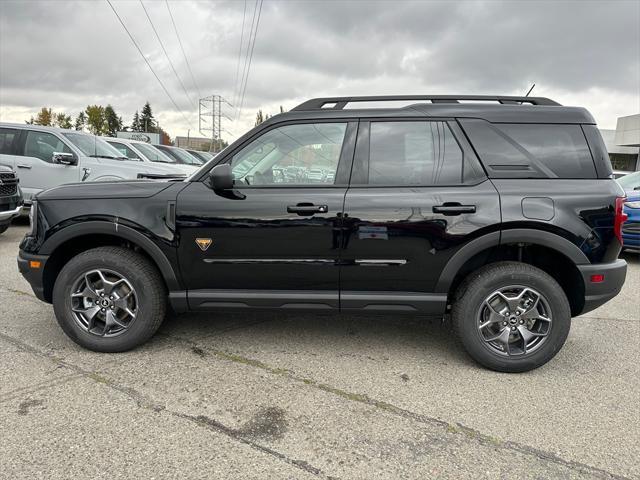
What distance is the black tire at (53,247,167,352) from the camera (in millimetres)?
3340

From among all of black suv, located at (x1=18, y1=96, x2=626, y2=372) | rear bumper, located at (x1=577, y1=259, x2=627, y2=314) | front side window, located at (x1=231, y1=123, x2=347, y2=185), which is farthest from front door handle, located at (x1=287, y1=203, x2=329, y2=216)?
rear bumper, located at (x1=577, y1=259, x2=627, y2=314)

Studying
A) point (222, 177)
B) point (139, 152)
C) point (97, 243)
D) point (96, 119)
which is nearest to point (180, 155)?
point (139, 152)

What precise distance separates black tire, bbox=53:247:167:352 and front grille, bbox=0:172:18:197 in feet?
16.4

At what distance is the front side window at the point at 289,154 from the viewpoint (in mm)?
3330

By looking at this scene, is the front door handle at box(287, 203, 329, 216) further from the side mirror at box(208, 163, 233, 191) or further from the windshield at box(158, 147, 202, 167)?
the windshield at box(158, 147, 202, 167)

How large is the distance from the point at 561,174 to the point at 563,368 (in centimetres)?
144

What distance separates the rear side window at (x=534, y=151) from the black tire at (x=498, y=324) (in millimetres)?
672

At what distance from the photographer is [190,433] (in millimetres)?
2484

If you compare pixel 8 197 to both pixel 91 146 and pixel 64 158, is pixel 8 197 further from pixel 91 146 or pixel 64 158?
pixel 91 146

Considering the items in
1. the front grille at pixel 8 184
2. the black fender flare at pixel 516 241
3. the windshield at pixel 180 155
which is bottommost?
the black fender flare at pixel 516 241

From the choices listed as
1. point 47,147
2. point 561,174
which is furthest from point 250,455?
point 47,147

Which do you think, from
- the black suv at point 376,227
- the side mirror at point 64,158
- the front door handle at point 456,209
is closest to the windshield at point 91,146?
the side mirror at point 64,158

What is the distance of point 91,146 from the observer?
9.45 m

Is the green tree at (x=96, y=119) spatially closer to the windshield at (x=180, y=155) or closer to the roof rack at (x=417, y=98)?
the windshield at (x=180, y=155)
